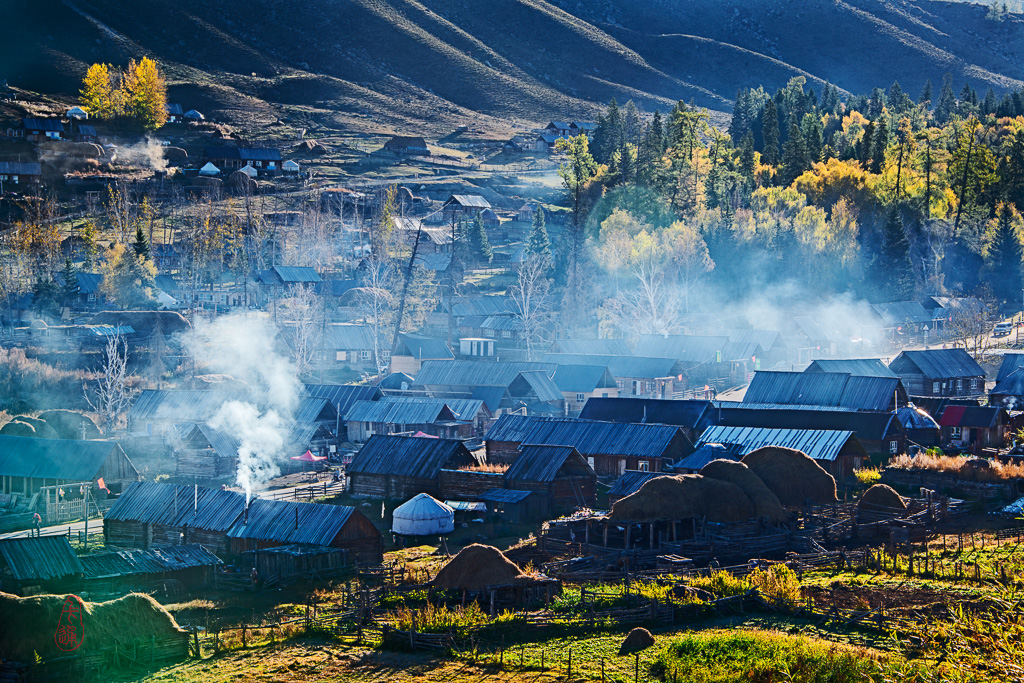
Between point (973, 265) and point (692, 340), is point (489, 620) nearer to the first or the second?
point (692, 340)

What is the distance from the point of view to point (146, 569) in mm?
32188

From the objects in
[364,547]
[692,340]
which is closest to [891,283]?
[692,340]

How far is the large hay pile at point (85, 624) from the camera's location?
25.4 m

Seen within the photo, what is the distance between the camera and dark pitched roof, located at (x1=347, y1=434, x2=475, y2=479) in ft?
151

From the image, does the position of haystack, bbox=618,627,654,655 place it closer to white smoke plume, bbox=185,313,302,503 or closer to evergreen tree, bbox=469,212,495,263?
white smoke plume, bbox=185,313,302,503

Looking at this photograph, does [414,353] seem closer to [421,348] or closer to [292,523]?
[421,348]

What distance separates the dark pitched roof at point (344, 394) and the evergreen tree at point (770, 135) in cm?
7817

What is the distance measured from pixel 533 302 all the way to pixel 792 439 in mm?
43479

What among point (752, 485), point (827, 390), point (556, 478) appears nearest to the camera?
point (752, 485)

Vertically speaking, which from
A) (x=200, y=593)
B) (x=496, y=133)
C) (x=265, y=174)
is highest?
(x=496, y=133)

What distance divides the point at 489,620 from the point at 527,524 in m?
13.6

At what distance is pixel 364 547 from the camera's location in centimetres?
3538

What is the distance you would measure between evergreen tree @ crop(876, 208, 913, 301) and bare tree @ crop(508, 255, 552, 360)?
31158 millimetres

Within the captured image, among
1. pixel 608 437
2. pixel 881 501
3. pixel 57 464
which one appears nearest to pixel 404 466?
pixel 608 437
